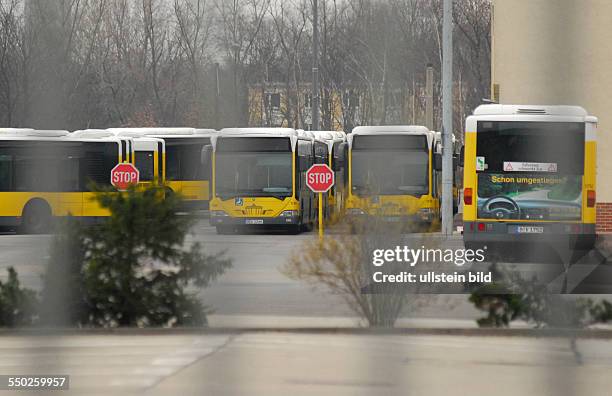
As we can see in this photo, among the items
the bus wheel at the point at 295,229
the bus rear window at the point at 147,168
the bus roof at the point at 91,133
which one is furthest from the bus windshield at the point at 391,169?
the bus wheel at the point at 295,229

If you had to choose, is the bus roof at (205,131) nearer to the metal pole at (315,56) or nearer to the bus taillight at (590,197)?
the metal pole at (315,56)

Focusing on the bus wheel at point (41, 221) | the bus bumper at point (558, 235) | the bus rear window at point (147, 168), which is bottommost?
the bus bumper at point (558, 235)

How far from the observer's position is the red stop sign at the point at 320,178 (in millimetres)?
19469

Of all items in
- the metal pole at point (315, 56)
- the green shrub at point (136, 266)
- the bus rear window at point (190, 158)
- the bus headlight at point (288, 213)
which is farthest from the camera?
the bus headlight at point (288, 213)

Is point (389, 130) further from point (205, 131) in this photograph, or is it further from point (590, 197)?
point (590, 197)

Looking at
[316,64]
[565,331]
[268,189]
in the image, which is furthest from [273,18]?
[268,189]

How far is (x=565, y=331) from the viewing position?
1564mm

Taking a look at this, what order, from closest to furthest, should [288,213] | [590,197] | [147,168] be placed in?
[590,197] → [147,168] → [288,213]

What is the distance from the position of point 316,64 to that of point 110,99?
0.28 metres

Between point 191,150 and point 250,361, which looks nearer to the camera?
point 191,150

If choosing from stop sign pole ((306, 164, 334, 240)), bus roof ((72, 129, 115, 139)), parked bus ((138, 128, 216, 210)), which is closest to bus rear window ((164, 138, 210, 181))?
parked bus ((138, 128, 216, 210))

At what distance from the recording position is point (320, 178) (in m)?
19.7

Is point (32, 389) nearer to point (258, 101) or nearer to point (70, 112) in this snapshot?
point (70, 112)

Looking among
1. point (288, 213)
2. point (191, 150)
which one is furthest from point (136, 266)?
point (288, 213)
